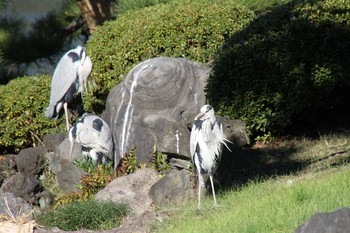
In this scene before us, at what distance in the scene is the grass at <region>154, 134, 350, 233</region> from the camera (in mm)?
7762

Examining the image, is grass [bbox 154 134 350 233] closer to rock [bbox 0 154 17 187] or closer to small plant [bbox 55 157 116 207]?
small plant [bbox 55 157 116 207]

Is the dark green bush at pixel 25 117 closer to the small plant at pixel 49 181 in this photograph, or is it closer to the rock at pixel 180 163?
the small plant at pixel 49 181

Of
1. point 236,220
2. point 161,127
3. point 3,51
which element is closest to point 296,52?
point 161,127

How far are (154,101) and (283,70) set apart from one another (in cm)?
172

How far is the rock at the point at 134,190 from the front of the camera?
10.4 meters

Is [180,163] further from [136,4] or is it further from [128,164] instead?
[136,4]

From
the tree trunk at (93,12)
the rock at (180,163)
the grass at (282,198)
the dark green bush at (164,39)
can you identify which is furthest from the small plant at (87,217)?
the tree trunk at (93,12)

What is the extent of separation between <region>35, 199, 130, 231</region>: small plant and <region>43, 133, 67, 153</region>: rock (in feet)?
10.4

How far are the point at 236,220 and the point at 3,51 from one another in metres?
10.2

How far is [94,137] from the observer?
40.1 feet

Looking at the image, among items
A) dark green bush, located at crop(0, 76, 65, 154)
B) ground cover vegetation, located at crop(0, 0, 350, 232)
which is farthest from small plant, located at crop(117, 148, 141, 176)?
dark green bush, located at crop(0, 76, 65, 154)

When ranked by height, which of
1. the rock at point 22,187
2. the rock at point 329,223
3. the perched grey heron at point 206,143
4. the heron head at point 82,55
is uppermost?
the rock at point 329,223

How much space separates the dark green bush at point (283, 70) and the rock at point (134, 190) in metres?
1.33

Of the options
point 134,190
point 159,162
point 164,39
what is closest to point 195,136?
point 134,190
